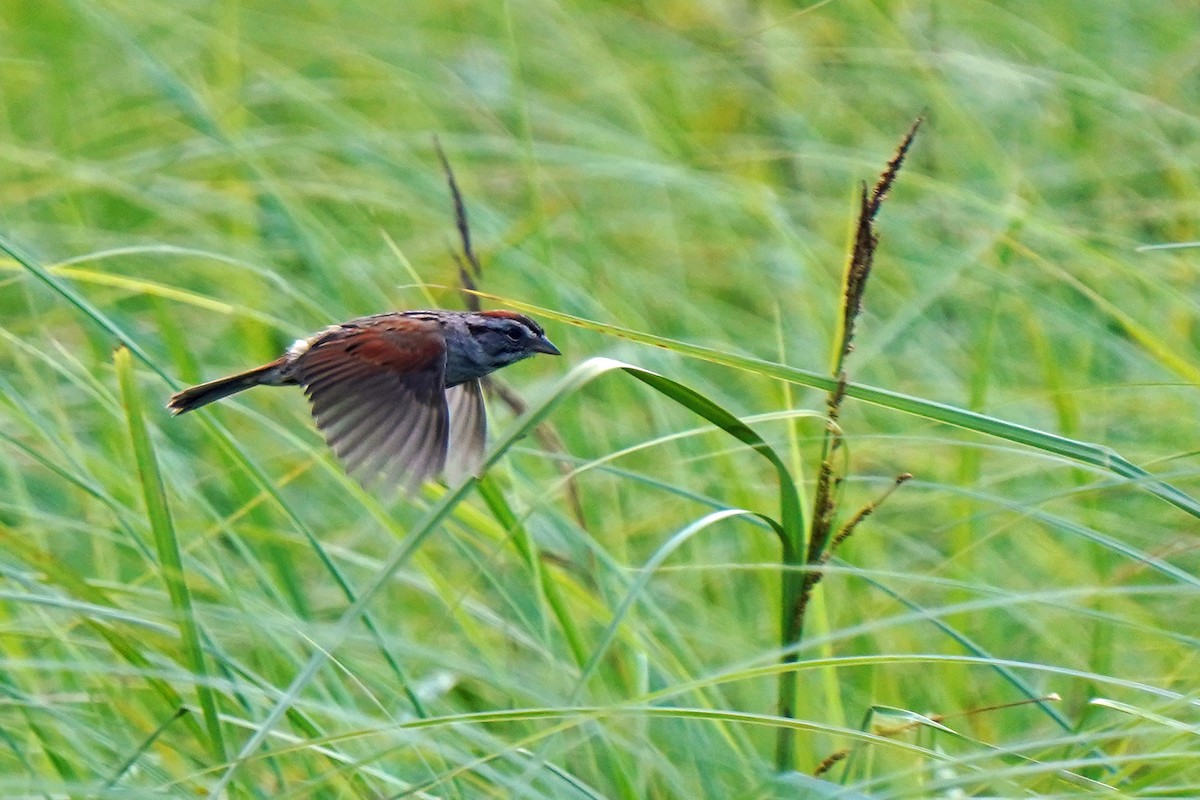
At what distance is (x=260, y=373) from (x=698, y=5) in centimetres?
317

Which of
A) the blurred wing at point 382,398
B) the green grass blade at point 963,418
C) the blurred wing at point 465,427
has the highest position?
the green grass blade at point 963,418

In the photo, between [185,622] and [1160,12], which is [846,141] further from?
[185,622]

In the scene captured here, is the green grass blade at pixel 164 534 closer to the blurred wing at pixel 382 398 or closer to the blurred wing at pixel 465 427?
the blurred wing at pixel 382 398

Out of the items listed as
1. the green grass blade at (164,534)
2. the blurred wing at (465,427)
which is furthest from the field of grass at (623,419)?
the blurred wing at (465,427)

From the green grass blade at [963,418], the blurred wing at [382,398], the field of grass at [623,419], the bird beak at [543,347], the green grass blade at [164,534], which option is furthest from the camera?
the bird beak at [543,347]

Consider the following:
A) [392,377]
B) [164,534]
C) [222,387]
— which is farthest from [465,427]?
[164,534]

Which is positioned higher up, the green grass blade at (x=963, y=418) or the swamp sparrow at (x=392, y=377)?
the green grass blade at (x=963, y=418)

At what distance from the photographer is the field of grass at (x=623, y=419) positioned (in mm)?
1824

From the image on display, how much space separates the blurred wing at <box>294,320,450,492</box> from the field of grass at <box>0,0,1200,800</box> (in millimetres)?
91

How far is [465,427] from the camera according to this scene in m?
2.90

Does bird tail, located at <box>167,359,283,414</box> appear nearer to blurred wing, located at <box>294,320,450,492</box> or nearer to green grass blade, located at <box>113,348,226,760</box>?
blurred wing, located at <box>294,320,450,492</box>

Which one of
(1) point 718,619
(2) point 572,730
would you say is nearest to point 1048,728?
(1) point 718,619

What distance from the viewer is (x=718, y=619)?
2912 mm

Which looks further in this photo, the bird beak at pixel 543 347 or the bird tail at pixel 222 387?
the bird beak at pixel 543 347
